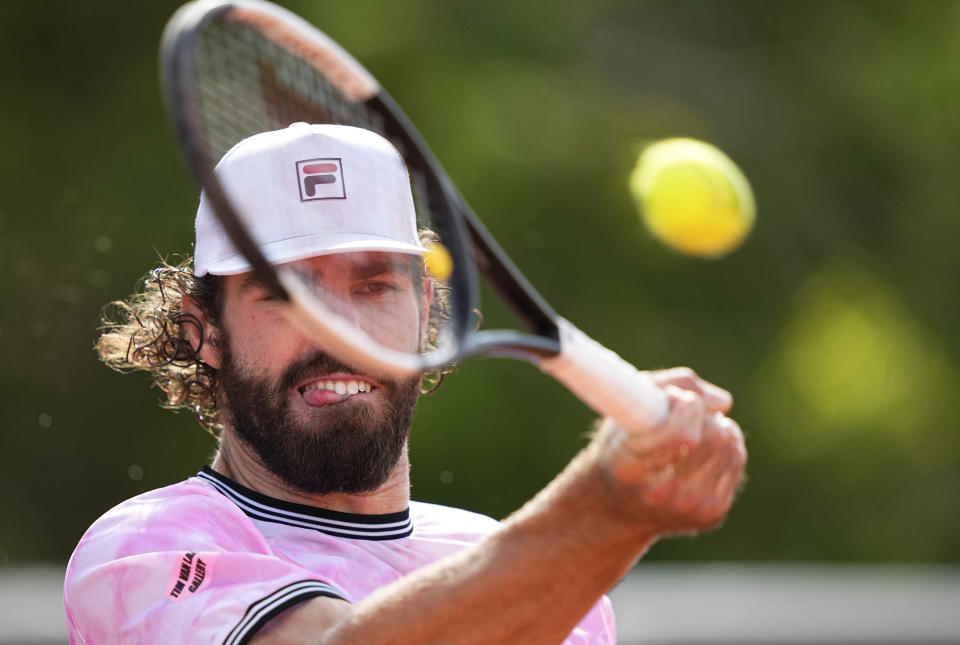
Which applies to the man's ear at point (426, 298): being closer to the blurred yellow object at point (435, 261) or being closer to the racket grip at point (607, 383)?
the blurred yellow object at point (435, 261)

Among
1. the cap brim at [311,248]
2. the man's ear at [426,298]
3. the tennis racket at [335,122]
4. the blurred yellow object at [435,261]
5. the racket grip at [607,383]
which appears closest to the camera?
the tennis racket at [335,122]

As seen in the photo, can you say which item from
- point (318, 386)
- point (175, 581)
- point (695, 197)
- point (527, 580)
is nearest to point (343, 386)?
point (318, 386)

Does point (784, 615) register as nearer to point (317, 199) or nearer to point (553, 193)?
point (317, 199)

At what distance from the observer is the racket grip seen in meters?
2.02

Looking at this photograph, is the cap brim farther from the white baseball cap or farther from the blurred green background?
the blurred green background

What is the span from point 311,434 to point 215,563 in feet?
1.49

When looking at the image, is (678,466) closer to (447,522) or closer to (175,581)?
(175,581)

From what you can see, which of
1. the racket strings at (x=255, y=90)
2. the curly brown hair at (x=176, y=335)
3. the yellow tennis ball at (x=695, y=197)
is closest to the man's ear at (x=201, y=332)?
the curly brown hair at (x=176, y=335)

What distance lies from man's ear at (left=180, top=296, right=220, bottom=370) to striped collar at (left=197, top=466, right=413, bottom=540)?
27 cm

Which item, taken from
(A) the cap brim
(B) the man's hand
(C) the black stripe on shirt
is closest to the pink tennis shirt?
(C) the black stripe on shirt

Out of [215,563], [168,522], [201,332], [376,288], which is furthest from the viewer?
[201,332]

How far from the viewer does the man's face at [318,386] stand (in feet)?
9.06

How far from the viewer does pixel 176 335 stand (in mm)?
3363

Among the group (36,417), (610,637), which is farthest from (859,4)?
(610,637)
